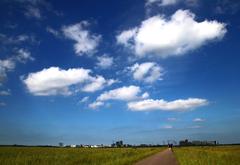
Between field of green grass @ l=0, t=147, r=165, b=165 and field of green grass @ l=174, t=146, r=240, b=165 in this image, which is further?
field of green grass @ l=0, t=147, r=165, b=165

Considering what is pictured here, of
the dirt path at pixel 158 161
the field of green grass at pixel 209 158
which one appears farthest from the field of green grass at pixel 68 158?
the field of green grass at pixel 209 158

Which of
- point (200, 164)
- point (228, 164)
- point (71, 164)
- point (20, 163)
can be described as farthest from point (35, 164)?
point (228, 164)

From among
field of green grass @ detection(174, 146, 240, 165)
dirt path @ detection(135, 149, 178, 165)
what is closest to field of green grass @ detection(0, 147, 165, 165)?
dirt path @ detection(135, 149, 178, 165)

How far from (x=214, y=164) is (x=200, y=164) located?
119 centimetres

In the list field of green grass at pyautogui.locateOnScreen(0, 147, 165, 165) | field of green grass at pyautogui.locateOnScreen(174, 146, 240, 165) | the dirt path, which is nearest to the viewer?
field of green grass at pyautogui.locateOnScreen(174, 146, 240, 165)

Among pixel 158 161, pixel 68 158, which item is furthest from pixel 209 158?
pixel 68 158

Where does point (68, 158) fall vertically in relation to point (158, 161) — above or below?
above

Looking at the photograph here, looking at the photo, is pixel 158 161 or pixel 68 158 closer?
pixel 158 161

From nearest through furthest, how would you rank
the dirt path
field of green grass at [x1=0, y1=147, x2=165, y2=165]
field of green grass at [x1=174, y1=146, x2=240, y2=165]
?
field of green grass at [x1=174, y1=146, x2=240, y2=165] < the dirt path < field of green grass at [x1=0, y1=147, x2=165, y2=165]

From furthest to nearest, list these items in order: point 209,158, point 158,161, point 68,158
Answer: point 68,158, point 209,158, point 158,161

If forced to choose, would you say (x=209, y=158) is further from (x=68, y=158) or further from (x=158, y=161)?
(x=68, y=158)

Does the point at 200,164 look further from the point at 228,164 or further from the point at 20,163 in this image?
the point at 20,163

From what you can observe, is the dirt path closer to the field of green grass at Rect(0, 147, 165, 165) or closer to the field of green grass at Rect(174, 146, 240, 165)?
the field of green grass at Rect(174, 146, 240, 165)

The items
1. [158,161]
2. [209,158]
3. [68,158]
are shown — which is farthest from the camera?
[68,158]
